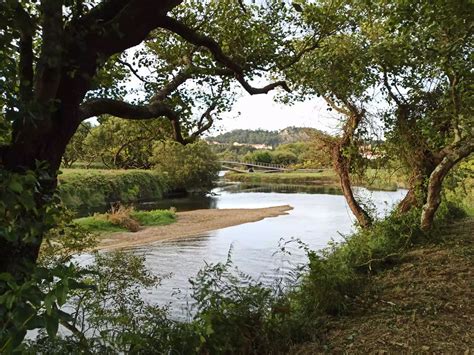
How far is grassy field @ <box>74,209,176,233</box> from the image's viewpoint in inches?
866

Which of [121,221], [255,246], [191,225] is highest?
[121,221]

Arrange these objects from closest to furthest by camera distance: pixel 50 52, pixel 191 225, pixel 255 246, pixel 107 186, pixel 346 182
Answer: pixel 50 52 < pixel 346 182 < pixel 255 246 < pixel 191 225 < pixel 107 186

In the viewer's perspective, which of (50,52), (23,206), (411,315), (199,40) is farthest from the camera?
(411,315)

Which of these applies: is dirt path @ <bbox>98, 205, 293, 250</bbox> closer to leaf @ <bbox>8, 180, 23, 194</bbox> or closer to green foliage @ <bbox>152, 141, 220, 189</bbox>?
green foliage @ <bbox>152, 141, 220, 189</bbox>

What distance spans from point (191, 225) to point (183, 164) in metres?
19.4

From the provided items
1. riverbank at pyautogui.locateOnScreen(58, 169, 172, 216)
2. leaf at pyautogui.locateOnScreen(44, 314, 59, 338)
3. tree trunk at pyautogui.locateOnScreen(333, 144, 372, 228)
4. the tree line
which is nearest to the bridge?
riverbank at pyautogui.locateOnScreen(58, 169, 172, 216)

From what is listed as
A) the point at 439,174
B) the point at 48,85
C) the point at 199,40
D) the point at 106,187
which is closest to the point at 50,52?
the point at 48,85

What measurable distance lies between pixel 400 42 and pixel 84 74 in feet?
20.9

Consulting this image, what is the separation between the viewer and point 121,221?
23.1 m

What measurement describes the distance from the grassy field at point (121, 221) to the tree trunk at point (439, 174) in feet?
52.1

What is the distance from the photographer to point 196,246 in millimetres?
18141

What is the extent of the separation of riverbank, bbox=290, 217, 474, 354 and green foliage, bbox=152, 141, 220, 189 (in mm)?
35894

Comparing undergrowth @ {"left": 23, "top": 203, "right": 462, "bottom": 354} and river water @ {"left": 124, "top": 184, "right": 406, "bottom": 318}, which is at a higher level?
undergrowth @ {"left": 23, "top": 203, "right": 462, "bottom": 354}

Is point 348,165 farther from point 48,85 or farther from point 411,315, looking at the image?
point 48,85
